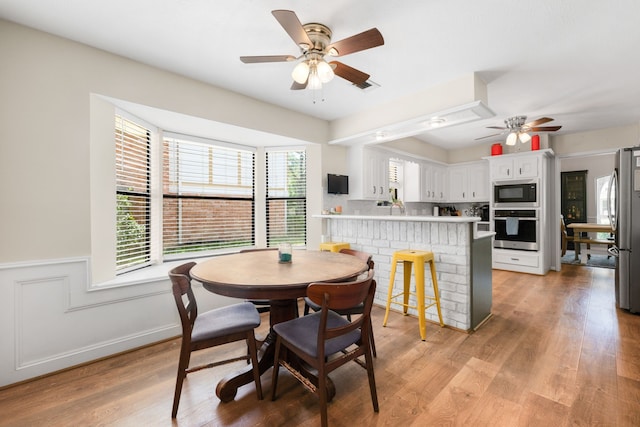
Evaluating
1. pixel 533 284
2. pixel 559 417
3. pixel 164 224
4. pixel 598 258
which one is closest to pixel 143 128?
pixel 164 224

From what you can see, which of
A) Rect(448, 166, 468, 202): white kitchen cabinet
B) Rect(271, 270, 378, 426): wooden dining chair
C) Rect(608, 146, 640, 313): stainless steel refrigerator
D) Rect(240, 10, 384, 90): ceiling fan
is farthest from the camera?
Rect(448, 166, 468, 202): white kitchen cabinet

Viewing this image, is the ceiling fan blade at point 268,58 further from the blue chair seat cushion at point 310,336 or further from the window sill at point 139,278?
the window sill at point 139,278

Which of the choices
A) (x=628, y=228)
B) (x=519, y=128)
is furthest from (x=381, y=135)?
(x=628, y=228)

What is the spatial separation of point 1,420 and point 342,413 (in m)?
2.04

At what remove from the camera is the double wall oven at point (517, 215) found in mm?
4840

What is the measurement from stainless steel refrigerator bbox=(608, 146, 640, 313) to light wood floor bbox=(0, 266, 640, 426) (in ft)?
2.03

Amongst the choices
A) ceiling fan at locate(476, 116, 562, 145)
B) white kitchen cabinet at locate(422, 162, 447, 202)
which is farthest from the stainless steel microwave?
ceiling fan at locate(476, 116, 562, 145)

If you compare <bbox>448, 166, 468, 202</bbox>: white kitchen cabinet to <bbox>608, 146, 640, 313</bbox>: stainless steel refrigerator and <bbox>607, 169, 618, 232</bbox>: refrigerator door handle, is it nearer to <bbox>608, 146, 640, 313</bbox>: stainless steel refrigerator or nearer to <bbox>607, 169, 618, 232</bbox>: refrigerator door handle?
<bbox>607, 169, 618, 232</bbox>: refrigerator door handle

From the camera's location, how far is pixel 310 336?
1.62 m

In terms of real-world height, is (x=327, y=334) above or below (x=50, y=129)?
below

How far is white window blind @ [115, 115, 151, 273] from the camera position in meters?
2.72

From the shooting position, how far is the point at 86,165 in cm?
224

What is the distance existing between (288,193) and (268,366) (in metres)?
2.64

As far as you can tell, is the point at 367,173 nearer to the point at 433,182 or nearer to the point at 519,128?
the point at 519,128
